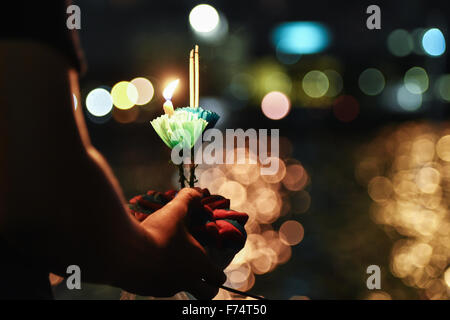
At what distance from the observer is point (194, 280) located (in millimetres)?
1607

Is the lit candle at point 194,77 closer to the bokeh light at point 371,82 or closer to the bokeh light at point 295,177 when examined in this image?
the bokeh light at point 295,177

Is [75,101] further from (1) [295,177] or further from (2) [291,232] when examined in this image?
(1) [295,177]

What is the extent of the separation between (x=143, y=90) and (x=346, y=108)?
52.9 ft

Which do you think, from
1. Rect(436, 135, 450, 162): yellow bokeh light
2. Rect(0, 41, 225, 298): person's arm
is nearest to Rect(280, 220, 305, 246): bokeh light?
Rect(0, 41, 225, 298): person's arm

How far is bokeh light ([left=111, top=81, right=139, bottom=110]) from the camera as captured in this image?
47.6m

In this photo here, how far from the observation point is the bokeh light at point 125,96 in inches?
1873

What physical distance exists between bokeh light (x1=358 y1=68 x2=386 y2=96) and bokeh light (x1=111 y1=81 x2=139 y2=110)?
2008 cm

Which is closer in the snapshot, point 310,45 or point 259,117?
point 259,117

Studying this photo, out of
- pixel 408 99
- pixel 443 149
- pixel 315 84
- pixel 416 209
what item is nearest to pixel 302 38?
pixel 315 84

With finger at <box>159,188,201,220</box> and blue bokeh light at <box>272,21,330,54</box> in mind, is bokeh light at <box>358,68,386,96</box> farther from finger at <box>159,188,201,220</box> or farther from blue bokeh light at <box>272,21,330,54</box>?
finger at <box>159,188,201,220</box>

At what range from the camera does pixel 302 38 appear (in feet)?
217
